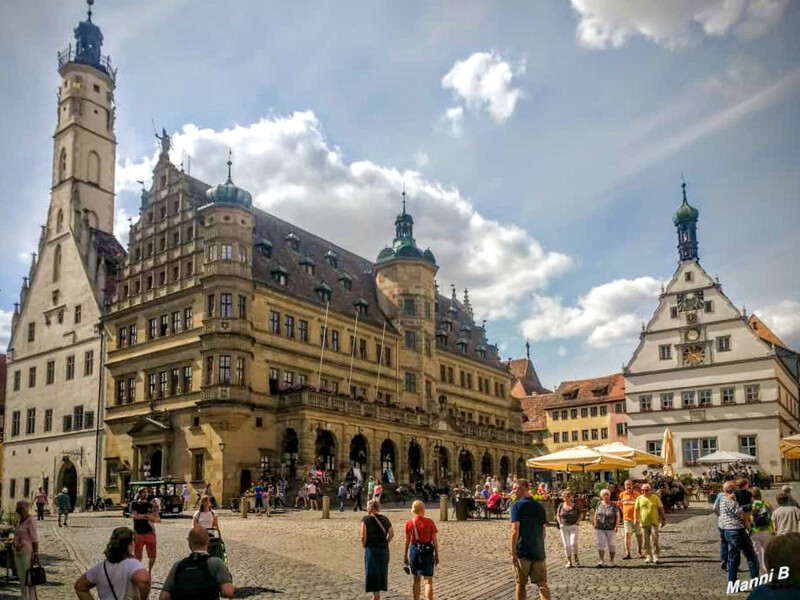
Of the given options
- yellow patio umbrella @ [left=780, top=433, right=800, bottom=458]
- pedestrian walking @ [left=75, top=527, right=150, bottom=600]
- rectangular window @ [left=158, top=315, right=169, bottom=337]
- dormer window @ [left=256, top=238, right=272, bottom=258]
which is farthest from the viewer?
dormer window @ [left=256, top=238, right=272, bottom=258]

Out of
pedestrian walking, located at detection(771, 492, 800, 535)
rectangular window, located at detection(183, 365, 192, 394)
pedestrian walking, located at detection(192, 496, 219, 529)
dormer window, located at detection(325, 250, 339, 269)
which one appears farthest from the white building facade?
pedestrian walking, located at detection(192, 496, 219, 529)

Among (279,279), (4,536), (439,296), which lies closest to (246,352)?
(279,279)

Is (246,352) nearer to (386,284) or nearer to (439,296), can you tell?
(386,284)

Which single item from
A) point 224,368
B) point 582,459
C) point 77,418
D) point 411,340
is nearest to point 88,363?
point 77,418

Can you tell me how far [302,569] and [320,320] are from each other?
3583 cm

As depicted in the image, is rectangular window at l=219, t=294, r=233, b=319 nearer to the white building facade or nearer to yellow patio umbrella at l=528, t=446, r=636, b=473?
yellow patio umbrella at l=528, t=446, r=636, b=473

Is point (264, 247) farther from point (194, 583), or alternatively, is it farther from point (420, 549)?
point (194, 583)

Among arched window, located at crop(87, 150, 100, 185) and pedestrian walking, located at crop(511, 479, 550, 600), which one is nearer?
pedestrian walking, located at crop(511, 479, 550, 600)

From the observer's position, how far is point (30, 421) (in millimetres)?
58250

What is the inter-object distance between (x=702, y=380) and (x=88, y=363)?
43411mm

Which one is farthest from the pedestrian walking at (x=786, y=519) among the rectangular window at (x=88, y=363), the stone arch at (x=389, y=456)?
the rectangular window at (x=88, y=363)

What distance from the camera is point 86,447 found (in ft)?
172

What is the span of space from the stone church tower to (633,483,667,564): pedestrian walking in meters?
41.4

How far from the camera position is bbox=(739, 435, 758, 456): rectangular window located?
56938 millimetres
